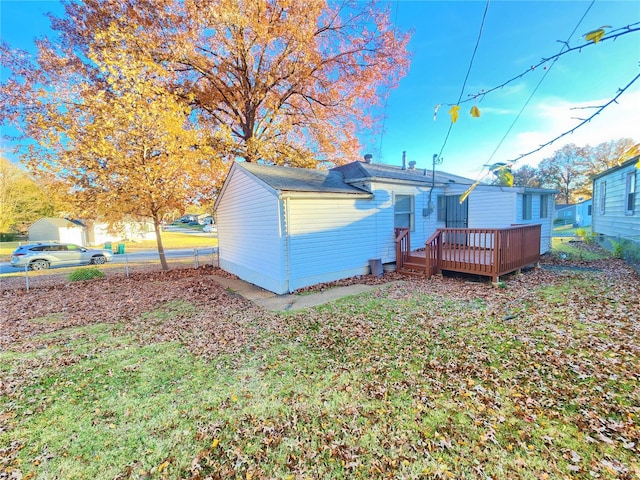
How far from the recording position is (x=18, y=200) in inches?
1105

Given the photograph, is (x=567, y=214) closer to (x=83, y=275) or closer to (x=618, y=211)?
(x=618, y=211)

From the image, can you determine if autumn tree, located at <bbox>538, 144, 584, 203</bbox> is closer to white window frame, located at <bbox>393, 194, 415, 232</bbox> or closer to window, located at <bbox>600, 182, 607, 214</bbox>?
window, located at <bbox>600, 182, 607, 214</bbox>

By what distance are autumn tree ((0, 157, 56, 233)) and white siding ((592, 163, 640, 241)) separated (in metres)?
38.0

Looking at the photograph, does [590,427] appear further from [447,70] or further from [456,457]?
[447,70]

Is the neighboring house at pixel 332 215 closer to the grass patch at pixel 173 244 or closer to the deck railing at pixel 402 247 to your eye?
the deck railing at pixel 402 247

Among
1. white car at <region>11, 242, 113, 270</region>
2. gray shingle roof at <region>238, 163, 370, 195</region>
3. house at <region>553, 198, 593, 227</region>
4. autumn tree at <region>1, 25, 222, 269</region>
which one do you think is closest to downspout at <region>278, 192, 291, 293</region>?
gray shingle roof at <region>238, 163, 370, 195</region>

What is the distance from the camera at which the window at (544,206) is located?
1179 cm

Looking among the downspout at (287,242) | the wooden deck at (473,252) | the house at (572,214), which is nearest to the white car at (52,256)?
the downspout at (287,242)

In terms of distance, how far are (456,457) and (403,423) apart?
1.72 feet

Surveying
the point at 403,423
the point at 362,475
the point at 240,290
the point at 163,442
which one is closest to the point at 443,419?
the point at 403,423

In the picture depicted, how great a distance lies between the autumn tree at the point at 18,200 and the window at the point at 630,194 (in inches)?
1496

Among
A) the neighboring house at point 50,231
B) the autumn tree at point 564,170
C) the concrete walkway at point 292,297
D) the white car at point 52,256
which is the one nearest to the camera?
the concrete walkway at point 292,297

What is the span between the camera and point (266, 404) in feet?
10.3

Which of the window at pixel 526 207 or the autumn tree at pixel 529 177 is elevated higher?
the autumn tree at pixel 529 177
